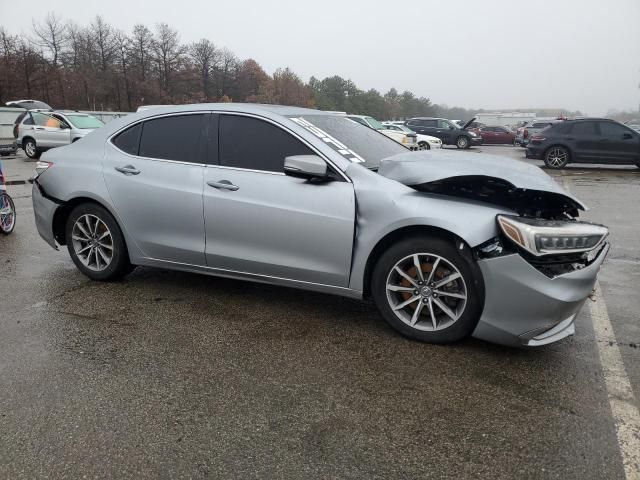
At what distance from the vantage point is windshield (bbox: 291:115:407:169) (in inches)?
150

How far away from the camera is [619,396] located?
278 cm

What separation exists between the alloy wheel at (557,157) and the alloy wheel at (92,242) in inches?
622

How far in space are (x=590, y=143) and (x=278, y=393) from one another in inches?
655

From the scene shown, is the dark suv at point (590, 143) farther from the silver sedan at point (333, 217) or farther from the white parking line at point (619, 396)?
the white parking line at point (619, 396)

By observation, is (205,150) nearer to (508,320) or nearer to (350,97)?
(508,320)

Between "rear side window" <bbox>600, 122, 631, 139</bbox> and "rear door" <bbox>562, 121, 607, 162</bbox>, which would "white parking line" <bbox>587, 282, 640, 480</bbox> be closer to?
"rear door" <bbox>562, 121, 607, 162</bbox>

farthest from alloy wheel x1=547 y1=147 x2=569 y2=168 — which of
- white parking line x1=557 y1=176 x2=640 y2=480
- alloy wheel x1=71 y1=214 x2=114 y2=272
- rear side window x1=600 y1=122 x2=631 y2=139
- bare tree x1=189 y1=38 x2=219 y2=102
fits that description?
A: bare tree x1=189 y1=38 x2=219 y2=102

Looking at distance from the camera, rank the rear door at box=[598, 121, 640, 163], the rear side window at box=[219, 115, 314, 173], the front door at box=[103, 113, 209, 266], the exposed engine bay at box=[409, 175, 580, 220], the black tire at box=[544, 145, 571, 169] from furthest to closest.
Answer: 1. the black tire at box=[544, 145, 571, 169]
2. the rear door at box=[598, 121, 640, 163]
3. the front door at box=[103, 113, 209, 266]
4. the rear side window at box=[219, 115, 314, 173]
5. the exposed engine bay at box=[409, 175, 580, 220]

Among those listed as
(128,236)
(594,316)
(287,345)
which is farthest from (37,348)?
(594,316)

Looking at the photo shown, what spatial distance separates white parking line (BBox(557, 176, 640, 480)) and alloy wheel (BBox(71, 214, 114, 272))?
3936 millimetres

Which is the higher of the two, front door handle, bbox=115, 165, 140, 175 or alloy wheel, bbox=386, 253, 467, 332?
front door handle, bbox=115, 165, 140, 175

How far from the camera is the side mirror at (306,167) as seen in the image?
3.46m

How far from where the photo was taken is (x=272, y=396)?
2.76 metres

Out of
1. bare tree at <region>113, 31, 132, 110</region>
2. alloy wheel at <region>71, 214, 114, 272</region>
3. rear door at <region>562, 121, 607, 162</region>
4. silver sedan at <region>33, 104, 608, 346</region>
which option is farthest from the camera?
bare tree at <region>113, 31, 132, 110</region>
